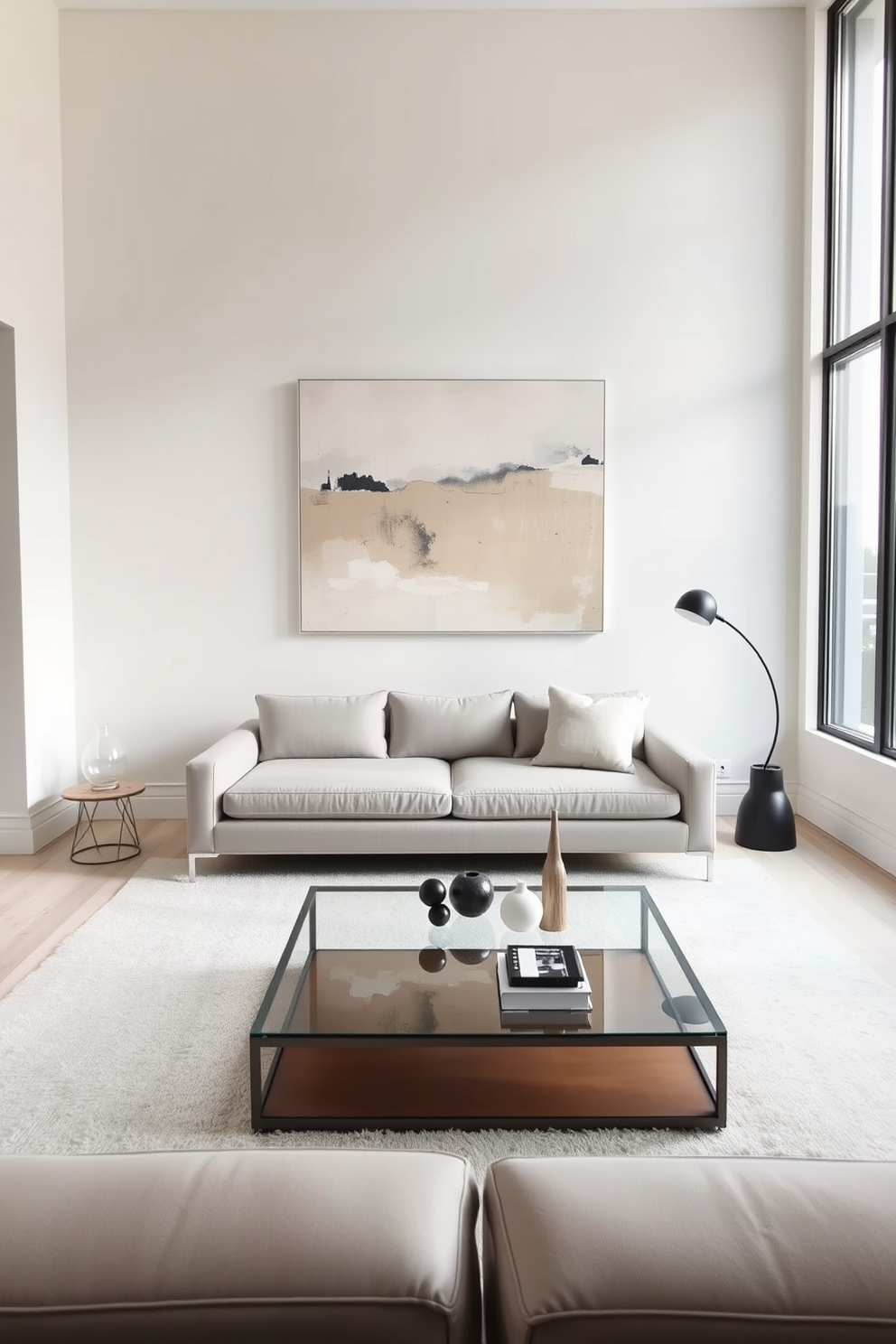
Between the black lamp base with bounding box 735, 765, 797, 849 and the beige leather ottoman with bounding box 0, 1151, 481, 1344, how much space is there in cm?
405

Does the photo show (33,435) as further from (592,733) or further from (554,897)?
Answer: (554,897)

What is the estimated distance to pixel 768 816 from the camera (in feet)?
15.8

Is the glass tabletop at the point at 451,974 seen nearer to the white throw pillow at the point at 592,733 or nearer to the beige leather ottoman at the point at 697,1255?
the beige leather ottoman at the point at 697,1255

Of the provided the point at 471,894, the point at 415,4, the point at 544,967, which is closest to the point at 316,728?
the point at 471,894

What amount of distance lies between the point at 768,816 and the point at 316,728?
2.33 m

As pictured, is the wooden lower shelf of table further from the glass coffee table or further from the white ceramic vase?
the white ceramic vase

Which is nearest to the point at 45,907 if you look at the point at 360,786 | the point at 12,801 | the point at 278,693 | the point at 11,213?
the point at 12,801

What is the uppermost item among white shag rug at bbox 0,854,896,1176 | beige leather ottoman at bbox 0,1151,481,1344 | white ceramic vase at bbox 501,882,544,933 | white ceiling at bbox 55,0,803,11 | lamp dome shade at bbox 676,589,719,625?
white ceiling at bbox 55,0,803,11

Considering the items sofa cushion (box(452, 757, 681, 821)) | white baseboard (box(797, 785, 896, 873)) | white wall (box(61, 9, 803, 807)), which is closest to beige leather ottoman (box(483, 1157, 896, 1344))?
sofa cushion (box(452, 757, 681, 821))

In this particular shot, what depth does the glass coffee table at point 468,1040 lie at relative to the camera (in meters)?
2.27


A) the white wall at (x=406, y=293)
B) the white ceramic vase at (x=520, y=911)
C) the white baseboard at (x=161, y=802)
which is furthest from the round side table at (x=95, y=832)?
the white ceramic vase at (x=520, y=911)

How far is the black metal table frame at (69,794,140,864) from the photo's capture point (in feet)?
15.7

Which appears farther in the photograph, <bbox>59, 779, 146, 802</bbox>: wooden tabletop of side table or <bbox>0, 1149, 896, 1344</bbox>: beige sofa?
<bbox>59, 779, 146, 802</bbox>: wooden tabletop of side table

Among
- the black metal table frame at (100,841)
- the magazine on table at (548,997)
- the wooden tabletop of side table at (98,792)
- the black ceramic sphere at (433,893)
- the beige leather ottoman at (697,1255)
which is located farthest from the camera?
the black metal table frame at (100,841)
